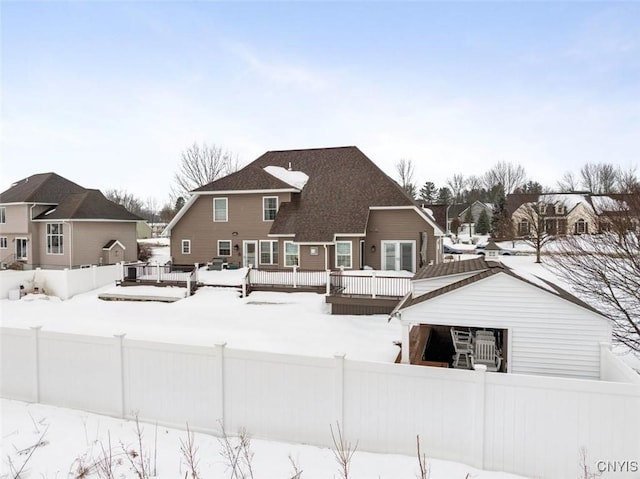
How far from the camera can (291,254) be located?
19312 millimetres

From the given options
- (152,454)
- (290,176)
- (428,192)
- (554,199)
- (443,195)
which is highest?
(428,192)

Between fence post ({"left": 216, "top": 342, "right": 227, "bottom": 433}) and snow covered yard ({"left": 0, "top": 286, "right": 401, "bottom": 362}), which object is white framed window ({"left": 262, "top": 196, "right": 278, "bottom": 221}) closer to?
snow covered yard ({"left": 0, "top": 286, "right": 401, "bottom": 362})

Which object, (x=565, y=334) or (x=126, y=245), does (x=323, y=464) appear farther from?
(x=126, y=245)

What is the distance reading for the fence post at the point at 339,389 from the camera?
16.9ft

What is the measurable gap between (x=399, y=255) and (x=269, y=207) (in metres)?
7.26

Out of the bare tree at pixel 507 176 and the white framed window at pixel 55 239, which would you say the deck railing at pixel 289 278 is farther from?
the bare tree at pixel 507 176

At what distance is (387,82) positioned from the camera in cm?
1964

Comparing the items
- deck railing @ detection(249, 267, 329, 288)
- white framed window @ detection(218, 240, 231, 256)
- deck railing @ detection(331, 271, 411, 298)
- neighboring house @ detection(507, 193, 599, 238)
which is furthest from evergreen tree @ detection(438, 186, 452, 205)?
deck railing @ detection(331, 271, 411, 298)

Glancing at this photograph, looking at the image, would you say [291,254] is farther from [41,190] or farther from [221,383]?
[41,190]

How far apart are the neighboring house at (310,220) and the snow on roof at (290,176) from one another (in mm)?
57

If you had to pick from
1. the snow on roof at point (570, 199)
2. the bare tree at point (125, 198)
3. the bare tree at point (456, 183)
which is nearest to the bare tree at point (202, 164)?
the snow on roof at point (570, 199)

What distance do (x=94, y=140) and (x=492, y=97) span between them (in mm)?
24258

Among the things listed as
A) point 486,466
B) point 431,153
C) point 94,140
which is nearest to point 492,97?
point 486,466

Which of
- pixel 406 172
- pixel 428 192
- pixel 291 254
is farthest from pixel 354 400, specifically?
pixel 428 192
